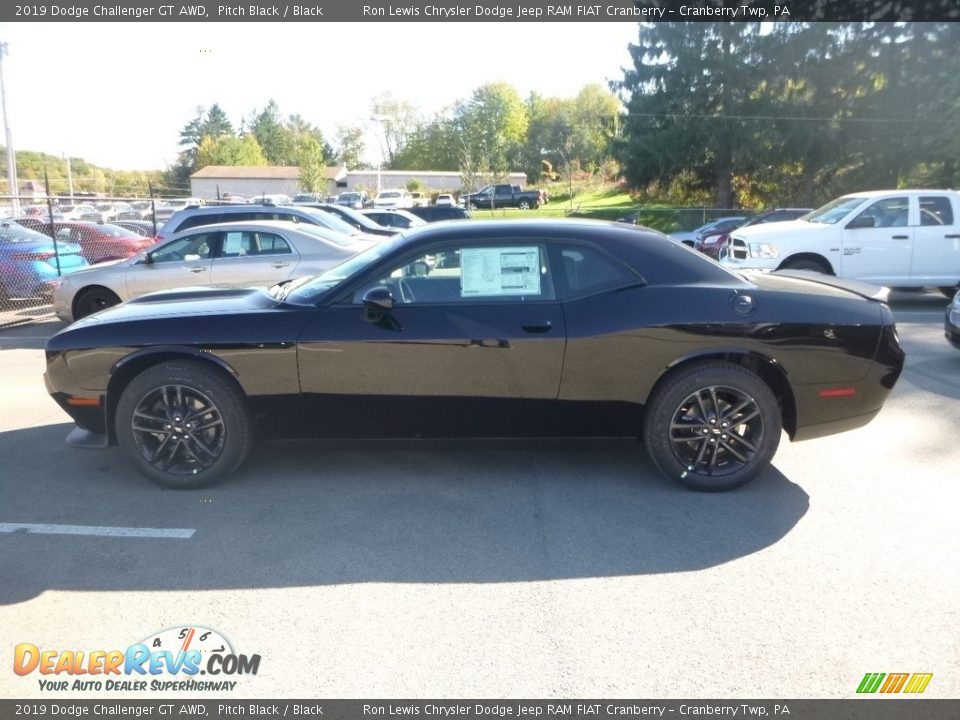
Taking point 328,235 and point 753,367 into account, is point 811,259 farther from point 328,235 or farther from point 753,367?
point 753,367

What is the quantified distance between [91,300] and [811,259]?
1057 centimetres

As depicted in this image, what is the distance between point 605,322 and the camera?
15.0 ft

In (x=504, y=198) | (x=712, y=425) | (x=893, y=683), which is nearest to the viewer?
(x=893, y=683)

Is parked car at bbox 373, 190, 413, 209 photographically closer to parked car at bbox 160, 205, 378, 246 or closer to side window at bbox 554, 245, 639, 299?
parked car at bbox 160, 205, 378, 246

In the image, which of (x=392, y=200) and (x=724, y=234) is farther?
(x=392, y=200)

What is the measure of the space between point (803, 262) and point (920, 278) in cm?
185

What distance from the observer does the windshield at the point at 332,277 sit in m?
4.82

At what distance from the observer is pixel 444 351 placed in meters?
4.58

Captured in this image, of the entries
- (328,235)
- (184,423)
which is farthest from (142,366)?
(328,235)

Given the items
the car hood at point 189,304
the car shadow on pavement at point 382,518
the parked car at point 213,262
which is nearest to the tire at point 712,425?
the car shadow on pavement at point 382,518

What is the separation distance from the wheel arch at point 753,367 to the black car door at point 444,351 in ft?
2.22

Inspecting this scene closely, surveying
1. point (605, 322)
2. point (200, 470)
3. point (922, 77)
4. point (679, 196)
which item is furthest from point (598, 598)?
point (679, 196)

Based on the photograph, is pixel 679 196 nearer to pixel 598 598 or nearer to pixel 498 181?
pixel 498 181

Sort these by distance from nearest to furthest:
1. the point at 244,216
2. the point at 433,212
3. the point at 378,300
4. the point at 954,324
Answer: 1. the point at 378,300
2. the point at 954,324
3. the point at 244,216
4. the point at 433,212
